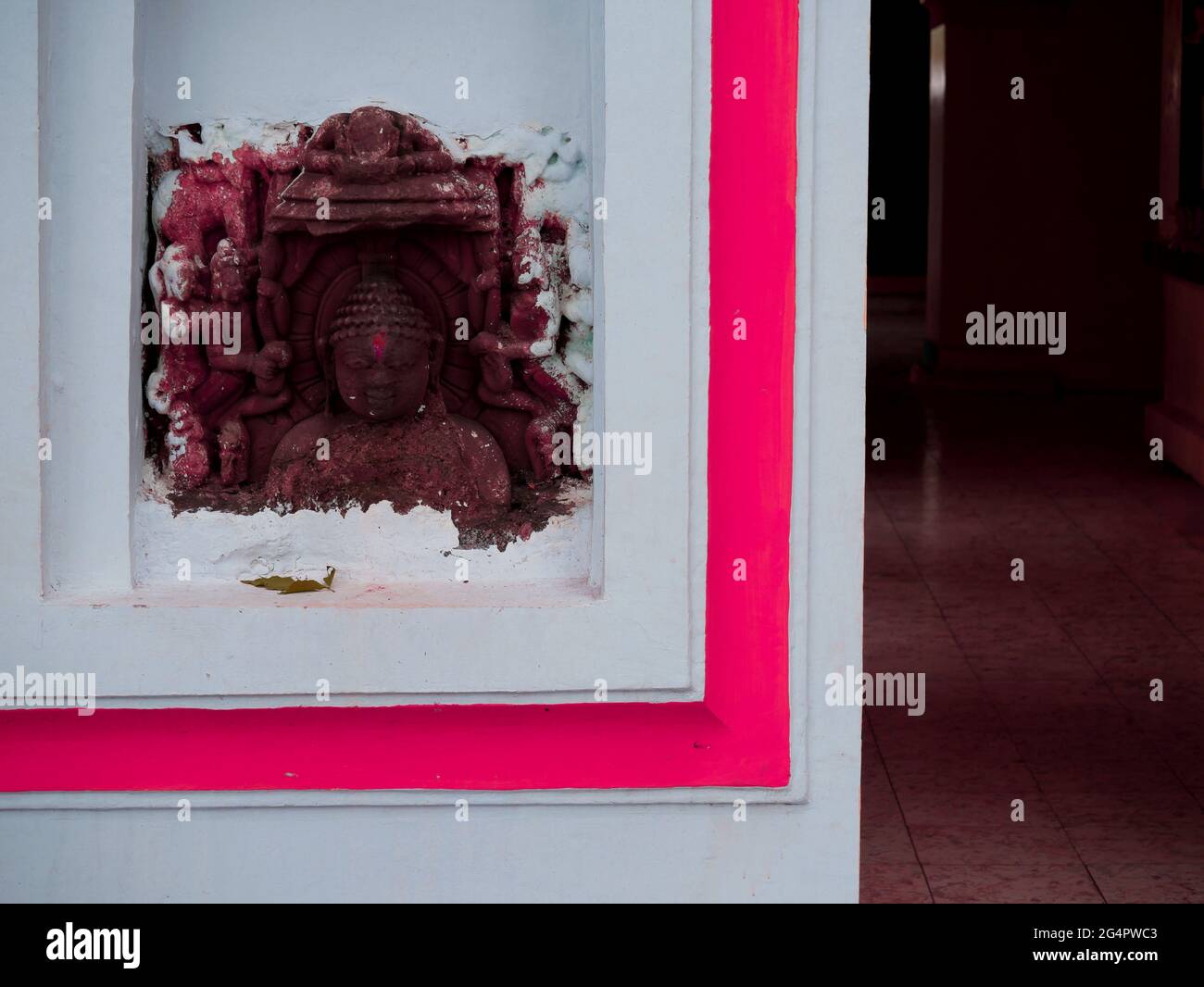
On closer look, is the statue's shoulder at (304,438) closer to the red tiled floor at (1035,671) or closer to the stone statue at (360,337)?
the stone statue at (360,337)

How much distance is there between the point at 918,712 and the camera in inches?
213

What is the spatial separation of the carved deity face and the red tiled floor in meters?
1.77

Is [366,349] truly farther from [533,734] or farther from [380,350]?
[533,734]

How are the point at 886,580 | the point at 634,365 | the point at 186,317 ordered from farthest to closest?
the point at 886,580 → the point at 186,317 → the point at 634,365

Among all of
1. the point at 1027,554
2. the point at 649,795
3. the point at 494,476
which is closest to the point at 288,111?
the point at 494,476

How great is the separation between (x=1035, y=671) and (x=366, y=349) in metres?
3.42

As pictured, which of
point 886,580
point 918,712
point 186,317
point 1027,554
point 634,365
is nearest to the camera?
point 634,365

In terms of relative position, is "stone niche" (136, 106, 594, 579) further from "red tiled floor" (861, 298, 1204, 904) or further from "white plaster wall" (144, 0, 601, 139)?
"red tiled floor" (861, 298, 1204, 904)

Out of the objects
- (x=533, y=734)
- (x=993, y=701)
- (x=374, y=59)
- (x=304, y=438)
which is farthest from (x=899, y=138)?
(x=533, y=734)

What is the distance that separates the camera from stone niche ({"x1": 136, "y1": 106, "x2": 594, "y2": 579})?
3252 mm

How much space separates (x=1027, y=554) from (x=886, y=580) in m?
0.89

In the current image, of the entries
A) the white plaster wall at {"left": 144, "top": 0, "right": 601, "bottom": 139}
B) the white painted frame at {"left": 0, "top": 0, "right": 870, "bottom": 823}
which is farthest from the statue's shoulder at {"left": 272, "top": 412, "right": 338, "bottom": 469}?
the white plaster wall at {"left": 144, "top": 0, "right": 601, "bottom": 139}

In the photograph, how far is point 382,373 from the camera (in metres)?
3.23

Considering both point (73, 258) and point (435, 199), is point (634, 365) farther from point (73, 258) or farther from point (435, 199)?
point (73, 258)
